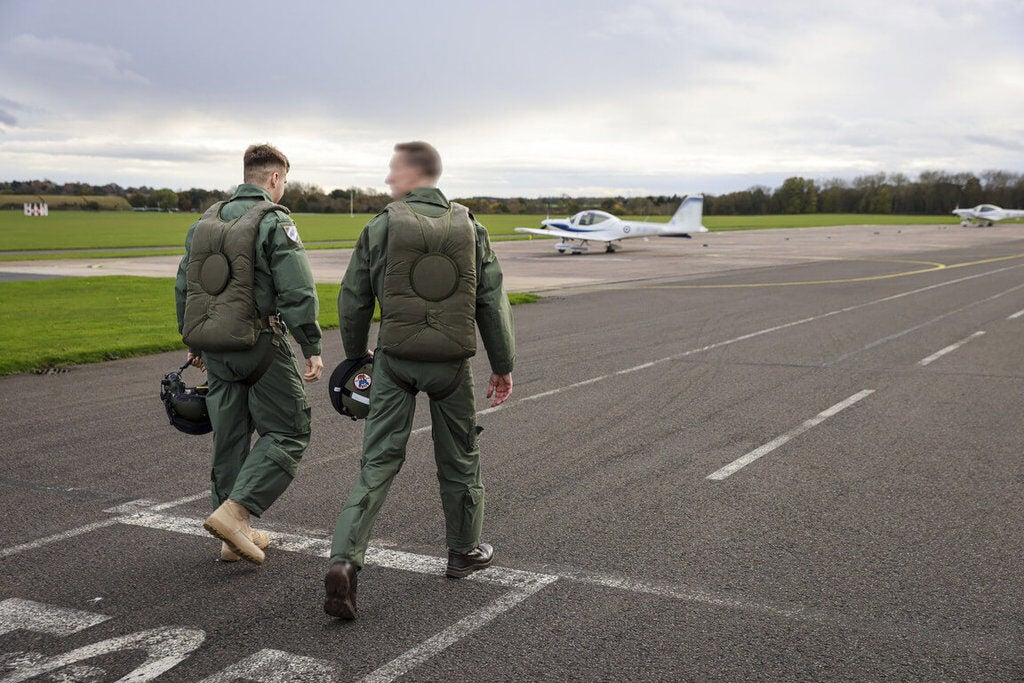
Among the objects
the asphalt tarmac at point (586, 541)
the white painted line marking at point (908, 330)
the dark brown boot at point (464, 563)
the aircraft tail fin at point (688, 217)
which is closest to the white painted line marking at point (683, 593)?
the asphalt tarmac at point (586, 541)

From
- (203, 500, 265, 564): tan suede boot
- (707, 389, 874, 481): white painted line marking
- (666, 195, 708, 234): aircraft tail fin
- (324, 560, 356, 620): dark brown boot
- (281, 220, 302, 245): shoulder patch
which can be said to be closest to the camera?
(324, 560, 356, 620): dark brown boot

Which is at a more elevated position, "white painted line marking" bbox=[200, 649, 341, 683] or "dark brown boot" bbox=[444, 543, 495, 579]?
"dark brown boot" bbox=[444, 543, 495, 579]

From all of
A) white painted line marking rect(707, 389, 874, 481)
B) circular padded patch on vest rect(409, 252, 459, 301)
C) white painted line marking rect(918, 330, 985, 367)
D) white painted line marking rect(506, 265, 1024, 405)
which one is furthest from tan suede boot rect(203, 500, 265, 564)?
white painted line marking rect(918, 330, 985, 367)

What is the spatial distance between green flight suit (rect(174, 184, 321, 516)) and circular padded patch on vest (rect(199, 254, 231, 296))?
151 mm

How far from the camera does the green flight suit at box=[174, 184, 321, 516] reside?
15.1 feet

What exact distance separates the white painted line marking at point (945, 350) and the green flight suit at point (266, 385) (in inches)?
343

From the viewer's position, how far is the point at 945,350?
12.2m

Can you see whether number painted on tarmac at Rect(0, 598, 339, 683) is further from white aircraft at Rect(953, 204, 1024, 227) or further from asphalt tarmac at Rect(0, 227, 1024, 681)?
white aircraft at Rect(953, 204, 1024, 227)

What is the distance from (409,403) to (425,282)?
0.59 meters

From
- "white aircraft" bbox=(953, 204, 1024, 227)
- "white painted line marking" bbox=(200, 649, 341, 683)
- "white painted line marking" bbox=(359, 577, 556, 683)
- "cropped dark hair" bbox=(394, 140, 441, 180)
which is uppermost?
"white aircraft" bbox=(953, 204, 1024, 227)

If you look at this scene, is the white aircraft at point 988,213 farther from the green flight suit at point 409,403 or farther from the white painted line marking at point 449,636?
the white painted line marking at point 449,636

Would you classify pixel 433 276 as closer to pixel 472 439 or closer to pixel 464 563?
pixel 472 439

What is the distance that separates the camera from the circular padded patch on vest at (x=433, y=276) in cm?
405

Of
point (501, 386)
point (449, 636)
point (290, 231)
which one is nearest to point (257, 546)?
point (449, 636)
